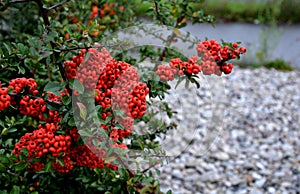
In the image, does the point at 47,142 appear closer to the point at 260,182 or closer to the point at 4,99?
the point at 4,99

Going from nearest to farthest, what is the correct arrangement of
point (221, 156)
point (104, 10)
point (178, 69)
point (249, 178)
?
point (178, 69) → point (104, 10) → point (249, 178) → point (221, 156)

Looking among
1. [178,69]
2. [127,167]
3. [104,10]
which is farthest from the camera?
[104,10]

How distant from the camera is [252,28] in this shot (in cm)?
666

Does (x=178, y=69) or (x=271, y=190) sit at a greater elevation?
(x=178, y=69)

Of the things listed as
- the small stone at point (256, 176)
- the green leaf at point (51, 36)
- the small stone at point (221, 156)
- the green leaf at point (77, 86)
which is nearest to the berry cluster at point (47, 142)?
the green leaf at point (77, 86)

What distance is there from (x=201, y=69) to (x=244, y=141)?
7.11ft

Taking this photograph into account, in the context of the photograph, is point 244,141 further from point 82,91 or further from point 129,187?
point 82,91

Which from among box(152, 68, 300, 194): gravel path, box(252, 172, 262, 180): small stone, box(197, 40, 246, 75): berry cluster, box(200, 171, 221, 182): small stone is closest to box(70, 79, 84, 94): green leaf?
box(197, 40, 246, 75): berry cluster

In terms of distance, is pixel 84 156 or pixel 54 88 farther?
pixel 84 156

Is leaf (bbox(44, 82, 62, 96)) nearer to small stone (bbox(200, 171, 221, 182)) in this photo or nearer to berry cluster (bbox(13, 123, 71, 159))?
berry cluster (bbox(13, 123, 71, 159))

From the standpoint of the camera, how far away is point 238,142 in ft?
11.1

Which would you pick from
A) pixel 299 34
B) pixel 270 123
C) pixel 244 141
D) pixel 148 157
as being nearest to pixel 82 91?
pixel 148 157

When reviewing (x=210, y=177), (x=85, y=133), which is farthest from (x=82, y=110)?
(x=210, y=177)

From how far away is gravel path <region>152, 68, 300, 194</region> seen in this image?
9.21 feet
